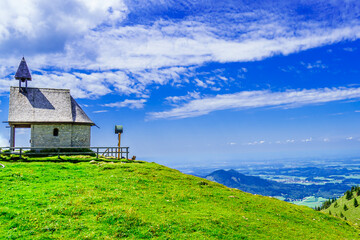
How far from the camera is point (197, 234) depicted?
18406 mm

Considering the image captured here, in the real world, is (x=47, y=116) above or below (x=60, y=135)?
above

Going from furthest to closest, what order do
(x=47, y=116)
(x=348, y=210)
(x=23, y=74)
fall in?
(x=348, y=210)
(x=23, y=74)
(x=47, y=116)

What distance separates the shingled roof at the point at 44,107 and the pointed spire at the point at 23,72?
2545 mm

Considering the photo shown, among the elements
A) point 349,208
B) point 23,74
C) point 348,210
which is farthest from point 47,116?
point 349,208

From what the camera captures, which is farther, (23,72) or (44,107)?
(23,72)

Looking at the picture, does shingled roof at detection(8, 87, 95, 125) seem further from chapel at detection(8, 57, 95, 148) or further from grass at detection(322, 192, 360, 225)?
grass at detection(322, 192, 360, 225)

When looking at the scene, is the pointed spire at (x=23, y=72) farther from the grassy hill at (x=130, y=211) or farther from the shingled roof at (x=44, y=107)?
the grassy hill at (x=130, y=211)

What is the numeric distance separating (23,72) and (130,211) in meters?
49.0

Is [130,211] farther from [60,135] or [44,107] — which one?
[44,107]

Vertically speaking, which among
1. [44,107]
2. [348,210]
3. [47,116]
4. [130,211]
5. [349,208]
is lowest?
[348,210]

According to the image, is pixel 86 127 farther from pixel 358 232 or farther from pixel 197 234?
pixel 358 232

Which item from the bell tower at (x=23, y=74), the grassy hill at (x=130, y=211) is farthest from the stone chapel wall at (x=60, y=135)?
the grassy hill at (x=130, y=211)

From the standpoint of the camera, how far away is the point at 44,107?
52938mm

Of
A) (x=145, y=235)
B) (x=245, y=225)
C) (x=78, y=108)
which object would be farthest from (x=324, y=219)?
(x=78, y=108)
